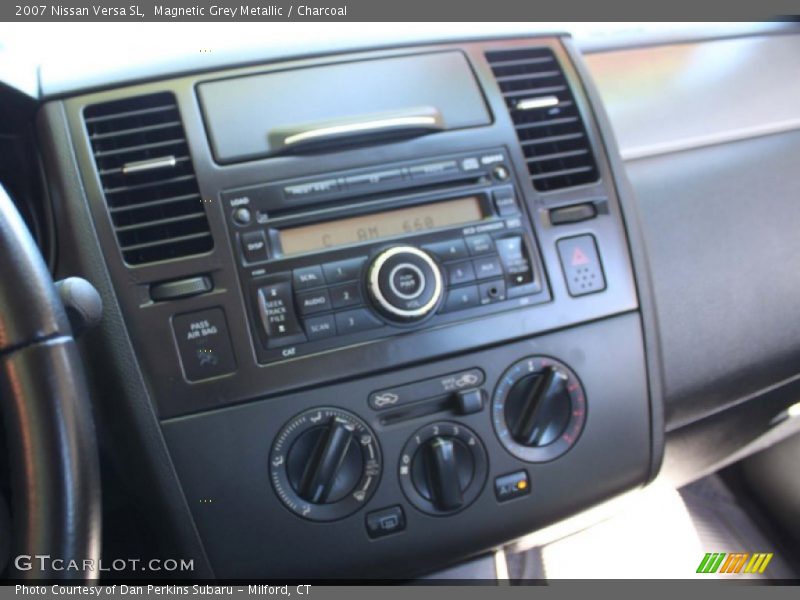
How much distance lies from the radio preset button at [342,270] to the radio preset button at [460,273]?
0.10m

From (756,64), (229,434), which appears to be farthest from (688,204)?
(229,434)

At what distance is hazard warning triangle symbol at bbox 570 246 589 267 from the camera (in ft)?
2.65

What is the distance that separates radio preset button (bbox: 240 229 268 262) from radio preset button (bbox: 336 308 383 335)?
107mm

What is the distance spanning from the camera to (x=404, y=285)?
2.38ft

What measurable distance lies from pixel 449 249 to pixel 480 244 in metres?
0.04

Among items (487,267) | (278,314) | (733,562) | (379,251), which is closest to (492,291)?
(487,267)

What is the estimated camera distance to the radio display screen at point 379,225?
0.74 metres

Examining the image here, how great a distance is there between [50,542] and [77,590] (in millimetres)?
47

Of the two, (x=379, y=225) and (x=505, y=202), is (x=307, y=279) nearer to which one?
(x=379, y=225)

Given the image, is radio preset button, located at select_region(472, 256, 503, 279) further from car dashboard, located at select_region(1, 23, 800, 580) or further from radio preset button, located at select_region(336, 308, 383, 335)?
radio preset button, located at select_region(336, 308, 383, 335)

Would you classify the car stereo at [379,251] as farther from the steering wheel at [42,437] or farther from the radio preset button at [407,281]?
the steering wheel at [42,437]

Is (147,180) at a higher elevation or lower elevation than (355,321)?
higher

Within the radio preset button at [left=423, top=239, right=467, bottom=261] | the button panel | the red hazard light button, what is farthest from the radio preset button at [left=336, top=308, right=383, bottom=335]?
the red hazard light button

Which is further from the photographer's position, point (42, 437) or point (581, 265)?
point (581, 265)
